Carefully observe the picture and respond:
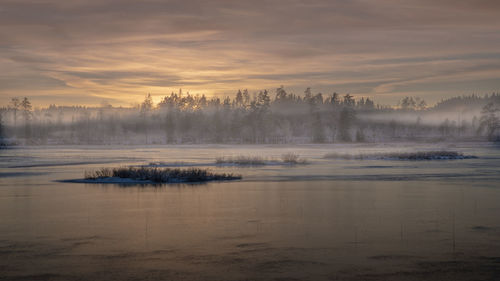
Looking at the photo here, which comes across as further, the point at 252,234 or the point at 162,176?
the point at 162,176

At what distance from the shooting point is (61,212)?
21234 millimetres

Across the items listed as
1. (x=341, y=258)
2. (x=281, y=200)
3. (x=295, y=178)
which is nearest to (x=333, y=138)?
(x=295, y=178)

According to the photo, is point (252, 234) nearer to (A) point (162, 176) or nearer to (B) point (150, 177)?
(A) point (162, 176)

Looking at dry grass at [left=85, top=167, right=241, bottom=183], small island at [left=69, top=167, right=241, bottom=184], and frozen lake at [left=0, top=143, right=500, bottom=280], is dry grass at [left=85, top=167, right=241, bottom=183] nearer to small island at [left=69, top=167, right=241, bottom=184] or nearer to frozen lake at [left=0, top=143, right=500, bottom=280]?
small island at [left=69, top=167, right=241, bottom=184]

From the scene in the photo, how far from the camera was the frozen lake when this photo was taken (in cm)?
1207

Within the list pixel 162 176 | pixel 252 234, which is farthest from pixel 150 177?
pixel 252 234

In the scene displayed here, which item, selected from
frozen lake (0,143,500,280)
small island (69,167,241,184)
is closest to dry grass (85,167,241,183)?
small island (69,167,241,184)

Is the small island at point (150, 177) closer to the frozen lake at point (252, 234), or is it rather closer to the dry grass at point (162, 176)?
the dry grass at point (162, 176)

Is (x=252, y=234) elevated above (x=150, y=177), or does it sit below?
below

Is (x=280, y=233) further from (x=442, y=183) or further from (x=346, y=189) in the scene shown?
(x=442, y=183)

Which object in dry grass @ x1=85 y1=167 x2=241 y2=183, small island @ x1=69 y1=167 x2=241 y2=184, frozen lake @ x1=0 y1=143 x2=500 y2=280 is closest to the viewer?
frozen lake @ x1=0 y1=143 x2=500 y2=280

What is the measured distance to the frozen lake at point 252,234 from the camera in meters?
12.1

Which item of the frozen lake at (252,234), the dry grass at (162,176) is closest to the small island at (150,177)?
the dry grass at (162,176)

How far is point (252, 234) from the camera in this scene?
16.4 metres
